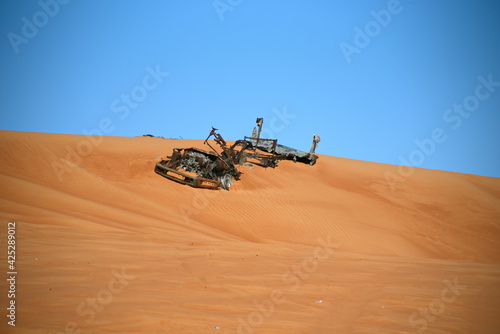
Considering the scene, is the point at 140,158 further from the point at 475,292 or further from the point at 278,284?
the point at 475,292

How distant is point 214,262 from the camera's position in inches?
249

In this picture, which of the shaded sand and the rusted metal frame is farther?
the rusted metal frame

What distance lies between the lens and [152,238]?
7.90 m

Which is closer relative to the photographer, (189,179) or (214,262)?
(214,262)

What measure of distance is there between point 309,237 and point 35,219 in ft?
29.5

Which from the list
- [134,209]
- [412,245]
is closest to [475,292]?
[134,209]

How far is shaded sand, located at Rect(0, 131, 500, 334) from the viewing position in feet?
12.3

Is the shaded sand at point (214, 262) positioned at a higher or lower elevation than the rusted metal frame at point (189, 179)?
lower

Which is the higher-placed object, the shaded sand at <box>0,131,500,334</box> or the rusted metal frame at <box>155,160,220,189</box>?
the rusted metal frame at <box>155,160,220,189</box>

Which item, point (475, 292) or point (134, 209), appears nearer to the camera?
point (475, 292)

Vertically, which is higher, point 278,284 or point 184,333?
point 278,284

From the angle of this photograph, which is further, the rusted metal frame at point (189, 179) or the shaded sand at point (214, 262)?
the rusted metal frame at point (189, 179)

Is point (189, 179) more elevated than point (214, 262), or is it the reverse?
point (189, 179)

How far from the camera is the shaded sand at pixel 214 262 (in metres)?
3.75
